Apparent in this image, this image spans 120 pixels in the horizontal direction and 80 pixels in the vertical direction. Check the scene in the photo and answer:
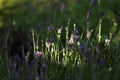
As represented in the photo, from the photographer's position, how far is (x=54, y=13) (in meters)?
5.63

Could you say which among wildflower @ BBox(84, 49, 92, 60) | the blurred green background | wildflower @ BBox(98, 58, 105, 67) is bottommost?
wildflower @ BBox(98, 58, 105, 67)

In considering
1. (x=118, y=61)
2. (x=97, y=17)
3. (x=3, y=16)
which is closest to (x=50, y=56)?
(x=118, y=61)

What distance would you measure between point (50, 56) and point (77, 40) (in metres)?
0.48

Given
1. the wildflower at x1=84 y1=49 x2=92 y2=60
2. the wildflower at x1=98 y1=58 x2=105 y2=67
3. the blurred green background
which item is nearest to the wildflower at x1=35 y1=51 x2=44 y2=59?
the wildflower at x1=84 y1=49 x2=92 y2=60

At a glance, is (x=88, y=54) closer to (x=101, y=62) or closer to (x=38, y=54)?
(x=101, y=62)

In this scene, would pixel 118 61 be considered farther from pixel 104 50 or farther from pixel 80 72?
pixel 80 72

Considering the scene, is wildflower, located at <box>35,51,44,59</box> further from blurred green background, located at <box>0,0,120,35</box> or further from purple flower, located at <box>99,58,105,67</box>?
blurred green background, located at <box>0,0,120,35</box>

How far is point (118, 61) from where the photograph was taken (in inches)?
153

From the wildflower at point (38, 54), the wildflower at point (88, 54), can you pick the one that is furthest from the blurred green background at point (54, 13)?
the wildflower at point (38, 54)

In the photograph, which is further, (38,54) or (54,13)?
(54,13)

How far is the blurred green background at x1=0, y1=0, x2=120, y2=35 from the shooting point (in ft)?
16.6

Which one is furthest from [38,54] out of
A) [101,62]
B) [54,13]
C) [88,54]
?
[54,13]

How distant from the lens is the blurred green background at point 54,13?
5.07m

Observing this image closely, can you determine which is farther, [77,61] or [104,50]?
[104,50]
